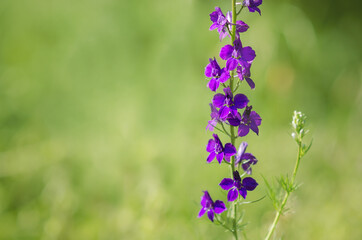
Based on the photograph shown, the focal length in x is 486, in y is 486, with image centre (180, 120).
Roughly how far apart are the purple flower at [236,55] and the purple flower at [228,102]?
0.26 feet

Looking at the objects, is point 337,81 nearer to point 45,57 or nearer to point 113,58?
point 113,58

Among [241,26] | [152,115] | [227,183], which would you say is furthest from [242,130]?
[152,115]

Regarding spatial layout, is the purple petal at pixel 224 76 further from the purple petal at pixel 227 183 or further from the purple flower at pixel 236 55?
the purple petal at pixel 227 183

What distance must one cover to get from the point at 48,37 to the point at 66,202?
Answer: 2799 mm

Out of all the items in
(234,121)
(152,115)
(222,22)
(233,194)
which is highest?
(152,115)

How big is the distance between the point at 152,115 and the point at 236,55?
2.69 metres

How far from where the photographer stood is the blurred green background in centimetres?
288

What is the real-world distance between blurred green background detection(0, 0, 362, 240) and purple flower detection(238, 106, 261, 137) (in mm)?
984

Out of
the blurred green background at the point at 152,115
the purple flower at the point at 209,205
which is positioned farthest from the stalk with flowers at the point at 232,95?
the blurred green background at the point at 152,115

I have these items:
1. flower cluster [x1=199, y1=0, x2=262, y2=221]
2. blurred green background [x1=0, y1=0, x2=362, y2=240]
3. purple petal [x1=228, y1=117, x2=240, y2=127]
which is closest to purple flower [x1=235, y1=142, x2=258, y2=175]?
flower cluster [x1=199, y1=0, x2=262, y2=221]

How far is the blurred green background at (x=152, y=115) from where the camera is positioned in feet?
9.45

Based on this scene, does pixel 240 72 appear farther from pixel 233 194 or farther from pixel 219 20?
pixel 233 194

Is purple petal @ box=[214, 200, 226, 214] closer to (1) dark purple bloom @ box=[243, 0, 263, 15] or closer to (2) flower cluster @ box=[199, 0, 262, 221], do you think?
(2) flower cluster @ box=[199, 0, 262, 221]

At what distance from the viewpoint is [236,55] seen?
138cm
